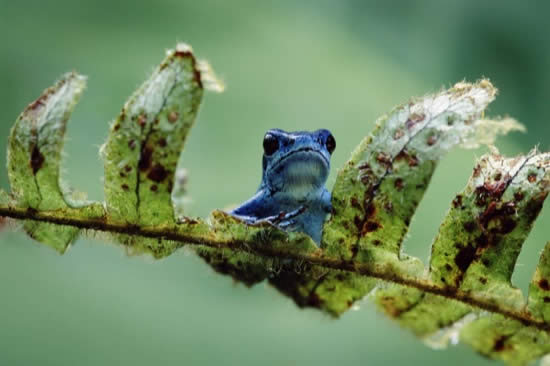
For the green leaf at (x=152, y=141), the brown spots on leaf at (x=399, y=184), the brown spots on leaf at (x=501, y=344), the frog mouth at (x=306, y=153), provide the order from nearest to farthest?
the green leaf at (x=152, y=141)
the brown spots on leaf at (x=399, y=184)
the brown spots on leaf at (x=501, y=344)
the frog mouth at (x=306, y=153)

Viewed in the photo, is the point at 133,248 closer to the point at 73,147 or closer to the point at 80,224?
the point at 80,224

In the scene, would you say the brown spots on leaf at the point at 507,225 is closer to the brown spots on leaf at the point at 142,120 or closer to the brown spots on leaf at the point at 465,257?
the brown spots on leaf at the point at 465,257

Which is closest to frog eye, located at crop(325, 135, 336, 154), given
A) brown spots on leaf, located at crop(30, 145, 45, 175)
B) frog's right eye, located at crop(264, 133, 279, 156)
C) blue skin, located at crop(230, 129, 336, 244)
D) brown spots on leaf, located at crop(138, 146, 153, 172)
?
blue skin, located at crop(230, 129, 336, 244)

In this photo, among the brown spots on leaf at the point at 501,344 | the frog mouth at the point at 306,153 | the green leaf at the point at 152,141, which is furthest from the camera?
the frog mouth at the point at 306,153

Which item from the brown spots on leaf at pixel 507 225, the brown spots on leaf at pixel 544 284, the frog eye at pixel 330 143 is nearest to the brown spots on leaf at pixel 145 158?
the brown spots on leaf at pixel 507 225

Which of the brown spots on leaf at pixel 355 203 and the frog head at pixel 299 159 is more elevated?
the frog head at pixel 299 159

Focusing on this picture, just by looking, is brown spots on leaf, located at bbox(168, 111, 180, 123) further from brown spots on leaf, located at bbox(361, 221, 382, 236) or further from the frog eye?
the frog eye

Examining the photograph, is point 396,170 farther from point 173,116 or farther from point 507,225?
point 173,116

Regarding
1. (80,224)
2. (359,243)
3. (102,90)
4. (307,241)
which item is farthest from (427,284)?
(102,90)
